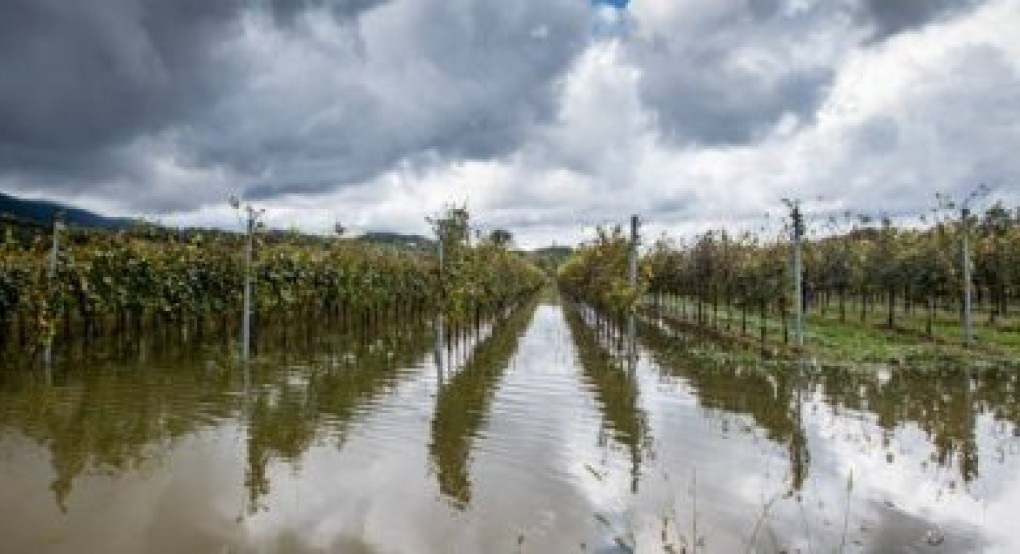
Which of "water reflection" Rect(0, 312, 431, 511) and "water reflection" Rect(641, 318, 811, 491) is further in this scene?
"water reflection" Rect(641, 318, 811, 491)

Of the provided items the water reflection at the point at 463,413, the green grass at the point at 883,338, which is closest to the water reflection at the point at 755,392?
the green grass at the point at 883,338

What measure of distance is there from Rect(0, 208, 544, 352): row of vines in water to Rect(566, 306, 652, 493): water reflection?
5429 mm

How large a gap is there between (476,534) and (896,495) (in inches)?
262

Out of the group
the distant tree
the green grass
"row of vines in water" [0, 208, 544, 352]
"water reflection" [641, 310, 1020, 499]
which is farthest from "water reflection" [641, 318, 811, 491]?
the distant tree

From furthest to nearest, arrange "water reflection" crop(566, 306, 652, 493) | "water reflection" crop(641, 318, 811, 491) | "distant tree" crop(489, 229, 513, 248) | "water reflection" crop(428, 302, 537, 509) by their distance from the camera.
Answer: "distant tree" crop(489, 229, 513, 248), "water reflection" crop(641, 318, 811, 491), "water reflection" crop(566, 306, 652, 493), "water reflection" crop(428, 302, 537, 509)

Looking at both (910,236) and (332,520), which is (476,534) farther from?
(910,236)

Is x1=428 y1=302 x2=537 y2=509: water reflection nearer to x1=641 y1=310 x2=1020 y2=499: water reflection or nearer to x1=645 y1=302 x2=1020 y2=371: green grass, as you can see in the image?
x1=641 y1=310 x2=1020 y2=499: water reflection

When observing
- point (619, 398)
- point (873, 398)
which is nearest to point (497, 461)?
point (619, 398)

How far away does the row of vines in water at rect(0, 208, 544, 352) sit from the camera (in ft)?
103

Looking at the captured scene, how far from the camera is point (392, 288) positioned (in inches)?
2119

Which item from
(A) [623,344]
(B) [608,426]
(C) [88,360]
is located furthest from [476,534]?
(A) [623,344]

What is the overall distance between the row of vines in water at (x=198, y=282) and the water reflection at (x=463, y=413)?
7.67ft

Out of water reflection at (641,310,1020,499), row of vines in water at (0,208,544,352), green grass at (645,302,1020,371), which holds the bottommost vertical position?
water reflection at (641,310,1020,499)

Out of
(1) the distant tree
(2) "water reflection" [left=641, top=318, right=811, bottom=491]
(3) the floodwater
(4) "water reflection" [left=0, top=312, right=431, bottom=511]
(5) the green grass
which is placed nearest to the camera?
(3) the floodwater
